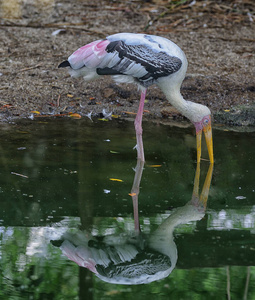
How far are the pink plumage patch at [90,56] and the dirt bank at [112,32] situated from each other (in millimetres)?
1303

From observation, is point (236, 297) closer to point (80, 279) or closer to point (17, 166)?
point (80, 279)

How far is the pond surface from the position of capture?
3619mm

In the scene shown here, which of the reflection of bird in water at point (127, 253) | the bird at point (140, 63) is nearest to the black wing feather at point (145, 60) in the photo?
the bird at point (140, 63)

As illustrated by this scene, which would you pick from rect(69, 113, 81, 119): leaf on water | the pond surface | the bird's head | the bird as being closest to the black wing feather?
the bird

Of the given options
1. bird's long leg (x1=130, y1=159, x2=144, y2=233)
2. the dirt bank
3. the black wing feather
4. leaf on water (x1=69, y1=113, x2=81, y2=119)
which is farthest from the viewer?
the dirt bank

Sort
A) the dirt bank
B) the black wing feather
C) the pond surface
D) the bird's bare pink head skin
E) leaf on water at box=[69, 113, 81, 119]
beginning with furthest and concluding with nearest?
the dirt bank
leaf on water at box=[69, 113, 81, 119]
the bird's bare pink head skin
the black wing feather
the pond surface

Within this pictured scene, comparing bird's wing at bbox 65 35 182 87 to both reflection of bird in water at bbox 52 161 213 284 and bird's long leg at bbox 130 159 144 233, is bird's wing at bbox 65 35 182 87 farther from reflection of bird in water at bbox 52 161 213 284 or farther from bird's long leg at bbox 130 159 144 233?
reflection of bird in water at bbox 52 161 213 284

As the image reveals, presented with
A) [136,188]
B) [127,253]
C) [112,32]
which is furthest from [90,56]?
[112,32]

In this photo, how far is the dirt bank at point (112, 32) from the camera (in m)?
7.17

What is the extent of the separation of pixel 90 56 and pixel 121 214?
Result: 5.62ft

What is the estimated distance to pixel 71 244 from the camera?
13.3 feet

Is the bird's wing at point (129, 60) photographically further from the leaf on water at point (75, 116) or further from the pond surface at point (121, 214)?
the leaf on water at point (75, 116)

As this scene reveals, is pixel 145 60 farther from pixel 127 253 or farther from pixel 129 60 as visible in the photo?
pixel 127 253

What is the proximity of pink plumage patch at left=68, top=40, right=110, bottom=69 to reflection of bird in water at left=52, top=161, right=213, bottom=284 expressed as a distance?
176 cm
